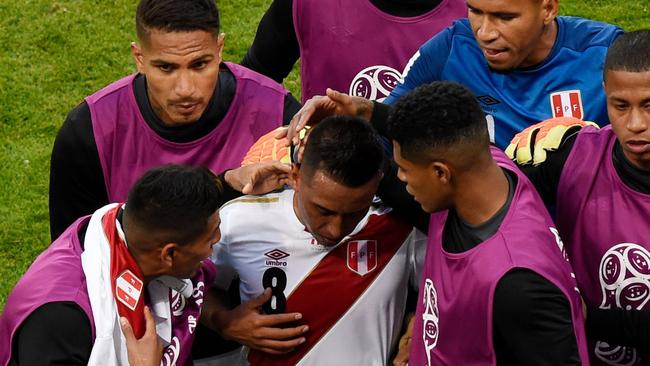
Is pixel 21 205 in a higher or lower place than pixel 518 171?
lower

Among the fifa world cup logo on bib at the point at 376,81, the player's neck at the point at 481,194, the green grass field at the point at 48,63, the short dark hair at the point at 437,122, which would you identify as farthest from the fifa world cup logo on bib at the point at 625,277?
the green grass field at the point at 48,63

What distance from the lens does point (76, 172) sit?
516 cm

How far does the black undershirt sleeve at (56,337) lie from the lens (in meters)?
3.94

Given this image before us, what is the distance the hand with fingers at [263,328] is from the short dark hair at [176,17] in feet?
3.88

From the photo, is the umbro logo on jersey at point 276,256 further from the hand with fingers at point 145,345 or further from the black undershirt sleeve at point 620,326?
the black undershirt sleeve at point 620,326

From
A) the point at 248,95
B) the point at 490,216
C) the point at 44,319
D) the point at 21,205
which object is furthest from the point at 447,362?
the point at 21,205

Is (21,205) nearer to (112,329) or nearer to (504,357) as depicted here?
(112,329)

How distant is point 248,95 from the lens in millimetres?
5293

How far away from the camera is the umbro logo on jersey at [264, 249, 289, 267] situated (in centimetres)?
464

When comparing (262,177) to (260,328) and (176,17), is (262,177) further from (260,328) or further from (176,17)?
(176,17)

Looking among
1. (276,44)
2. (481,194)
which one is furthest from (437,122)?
(276,44)

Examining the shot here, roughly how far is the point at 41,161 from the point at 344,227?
4.56m

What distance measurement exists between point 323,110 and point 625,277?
1.30 meters

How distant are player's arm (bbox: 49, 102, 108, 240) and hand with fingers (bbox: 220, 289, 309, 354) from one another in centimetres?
95
